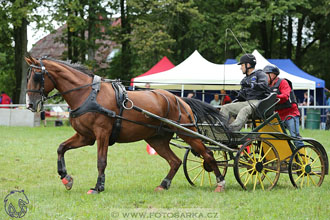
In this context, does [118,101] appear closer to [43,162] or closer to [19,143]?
[43,162]

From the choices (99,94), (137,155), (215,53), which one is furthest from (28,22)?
(99,94)

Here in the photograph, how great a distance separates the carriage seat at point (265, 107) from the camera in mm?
8125

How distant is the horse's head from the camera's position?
757cm

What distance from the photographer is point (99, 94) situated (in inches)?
307

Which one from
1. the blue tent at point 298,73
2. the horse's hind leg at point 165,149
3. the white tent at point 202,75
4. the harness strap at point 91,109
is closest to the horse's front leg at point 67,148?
the harness strap at point 91,109

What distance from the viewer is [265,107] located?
821 centimetres

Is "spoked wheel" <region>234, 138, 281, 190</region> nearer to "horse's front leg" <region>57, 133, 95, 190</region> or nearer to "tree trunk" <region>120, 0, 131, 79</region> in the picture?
"horse's front leg" <region>57, 133, 95, 190</region>

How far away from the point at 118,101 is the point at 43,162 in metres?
4.30

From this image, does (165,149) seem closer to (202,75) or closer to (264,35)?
(202,75)

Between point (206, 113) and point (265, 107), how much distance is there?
0.96 m

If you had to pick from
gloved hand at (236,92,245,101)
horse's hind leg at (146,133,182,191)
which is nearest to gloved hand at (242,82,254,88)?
gloved hand at (236,92,245,101)

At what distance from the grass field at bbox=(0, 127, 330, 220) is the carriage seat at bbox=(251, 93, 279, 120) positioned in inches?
46.7

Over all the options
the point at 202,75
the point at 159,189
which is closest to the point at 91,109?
the point at 159,189

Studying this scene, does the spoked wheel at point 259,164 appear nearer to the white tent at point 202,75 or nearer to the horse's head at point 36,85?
the horse's head at point 36,85
